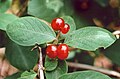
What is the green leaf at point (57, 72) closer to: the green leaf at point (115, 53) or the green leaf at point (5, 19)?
the green leaf at point (5, 19)

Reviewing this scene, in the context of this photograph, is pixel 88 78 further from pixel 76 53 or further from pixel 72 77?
pixel 76 53

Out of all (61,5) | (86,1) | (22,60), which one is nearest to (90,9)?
(86,1)

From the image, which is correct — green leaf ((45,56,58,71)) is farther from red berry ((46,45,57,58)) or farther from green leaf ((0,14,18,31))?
green leaf ((0,14,18,31))

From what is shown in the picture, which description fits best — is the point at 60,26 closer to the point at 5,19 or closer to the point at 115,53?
the point at 5,19

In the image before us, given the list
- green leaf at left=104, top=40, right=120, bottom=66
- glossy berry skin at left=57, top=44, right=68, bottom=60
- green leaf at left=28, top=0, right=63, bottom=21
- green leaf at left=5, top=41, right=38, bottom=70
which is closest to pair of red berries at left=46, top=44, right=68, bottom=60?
glossy berry skin at left=57, top=44, right=68, bottom=60

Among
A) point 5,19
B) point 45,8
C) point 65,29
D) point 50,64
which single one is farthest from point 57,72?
point 45,8

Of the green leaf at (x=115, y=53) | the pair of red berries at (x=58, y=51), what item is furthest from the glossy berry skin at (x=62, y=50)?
the green leaf at (x=115, y=53)
